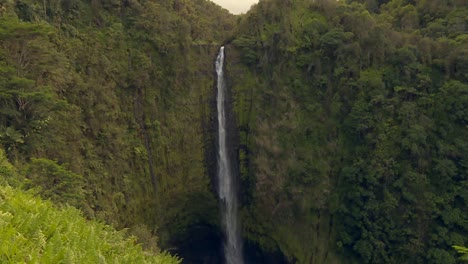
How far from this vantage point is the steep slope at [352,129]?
19.5m

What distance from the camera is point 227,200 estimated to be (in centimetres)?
2362

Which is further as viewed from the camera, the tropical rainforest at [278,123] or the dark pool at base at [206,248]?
the dark pool at base at [206,248]

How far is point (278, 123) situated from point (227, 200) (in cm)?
596

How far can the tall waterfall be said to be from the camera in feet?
77.3

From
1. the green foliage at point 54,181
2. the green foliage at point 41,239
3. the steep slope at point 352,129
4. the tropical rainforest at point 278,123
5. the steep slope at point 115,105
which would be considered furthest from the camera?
the steep slope at point 352,129

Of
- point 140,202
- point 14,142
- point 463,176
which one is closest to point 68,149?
point 14,142

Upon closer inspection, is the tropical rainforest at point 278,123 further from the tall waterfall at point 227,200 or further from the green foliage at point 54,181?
the green foliage at point 54,181

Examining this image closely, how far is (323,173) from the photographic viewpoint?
856 inches

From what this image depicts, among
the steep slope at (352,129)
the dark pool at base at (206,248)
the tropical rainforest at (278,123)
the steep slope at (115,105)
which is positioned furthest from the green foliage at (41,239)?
the dark pool at base at (206,248)

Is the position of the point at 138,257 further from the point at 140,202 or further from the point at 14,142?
the point at 140,202

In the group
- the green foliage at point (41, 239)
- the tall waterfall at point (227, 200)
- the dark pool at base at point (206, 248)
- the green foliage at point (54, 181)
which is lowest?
the dark pool at base at point (206, 248)

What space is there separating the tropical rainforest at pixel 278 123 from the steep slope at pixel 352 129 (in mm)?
72

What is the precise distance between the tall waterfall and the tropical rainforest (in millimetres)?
527

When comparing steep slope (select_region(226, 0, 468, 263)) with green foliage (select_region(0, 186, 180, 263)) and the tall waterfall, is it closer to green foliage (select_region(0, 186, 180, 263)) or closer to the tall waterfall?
the tall waterfall
